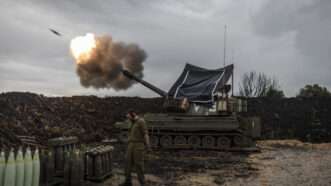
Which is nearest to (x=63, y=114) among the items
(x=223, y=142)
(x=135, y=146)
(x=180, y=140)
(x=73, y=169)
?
(x=180, y=140)

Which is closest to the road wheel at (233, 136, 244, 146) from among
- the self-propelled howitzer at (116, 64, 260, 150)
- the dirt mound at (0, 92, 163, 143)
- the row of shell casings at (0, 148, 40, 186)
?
the self-propelled howitzer at (116, 64, 260, 150)

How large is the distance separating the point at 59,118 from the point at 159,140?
20.0ft

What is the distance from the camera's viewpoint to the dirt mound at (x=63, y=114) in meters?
15.3

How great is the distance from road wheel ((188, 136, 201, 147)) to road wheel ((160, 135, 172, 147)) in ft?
3.26

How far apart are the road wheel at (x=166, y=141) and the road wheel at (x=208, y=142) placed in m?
1.68

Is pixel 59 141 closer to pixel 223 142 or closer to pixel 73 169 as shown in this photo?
pixel 73 169

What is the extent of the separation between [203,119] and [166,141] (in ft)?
7.09

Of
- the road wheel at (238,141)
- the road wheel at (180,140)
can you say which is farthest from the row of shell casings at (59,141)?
the road wheel at (238,141)

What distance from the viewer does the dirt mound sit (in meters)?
15.3

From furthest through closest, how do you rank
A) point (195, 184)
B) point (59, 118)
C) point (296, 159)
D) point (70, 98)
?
point (70, 98)
point (59, 118)
point (296, 159)
point (195, 184)

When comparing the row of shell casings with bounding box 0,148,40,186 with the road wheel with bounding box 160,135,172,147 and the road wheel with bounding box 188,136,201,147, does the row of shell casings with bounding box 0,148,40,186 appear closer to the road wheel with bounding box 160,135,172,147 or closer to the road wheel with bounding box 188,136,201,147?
the road wheel with bounding box 160,135,172,147

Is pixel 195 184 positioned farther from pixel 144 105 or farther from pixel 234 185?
pixel 144 105

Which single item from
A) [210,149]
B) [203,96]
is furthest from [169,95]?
[210,149]

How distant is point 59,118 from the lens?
782 inches
